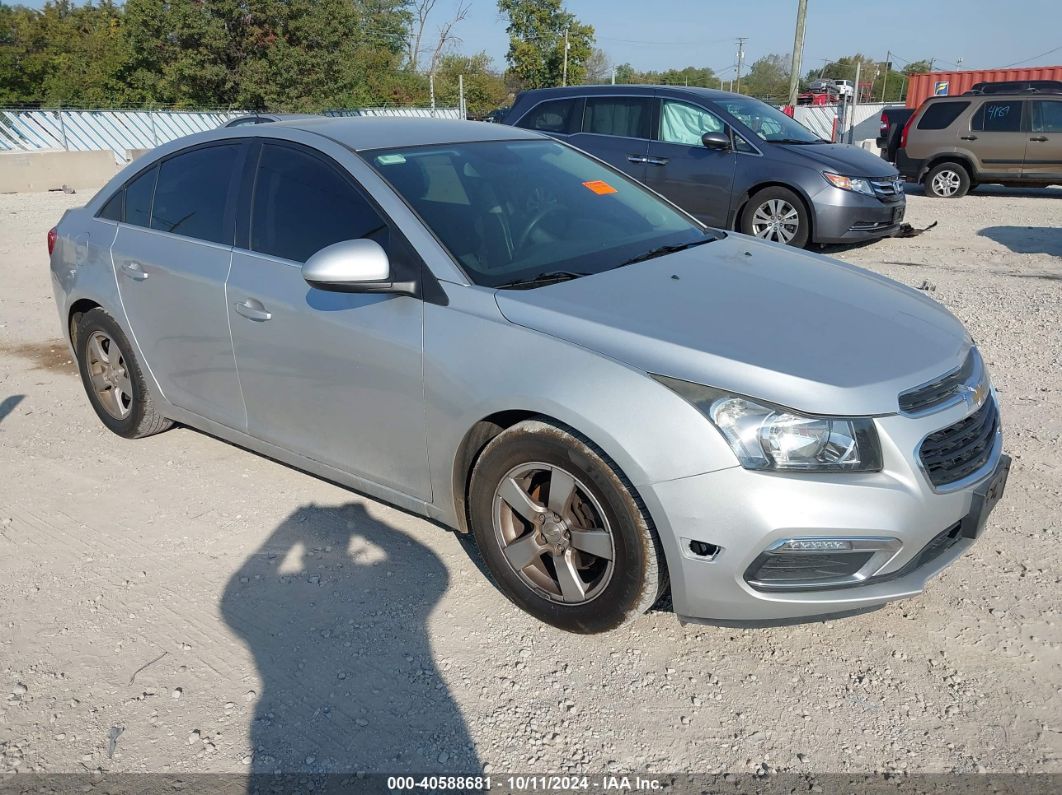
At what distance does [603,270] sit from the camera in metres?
3.36

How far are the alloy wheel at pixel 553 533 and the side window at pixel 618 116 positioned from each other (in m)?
7.94

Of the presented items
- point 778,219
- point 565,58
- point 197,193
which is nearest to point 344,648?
point 197,193

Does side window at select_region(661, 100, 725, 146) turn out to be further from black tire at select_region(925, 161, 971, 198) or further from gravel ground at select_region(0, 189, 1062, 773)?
black tire at select_region(925, 161, 971, 198)

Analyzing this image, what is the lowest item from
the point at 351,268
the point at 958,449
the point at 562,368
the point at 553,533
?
the point at 553,533

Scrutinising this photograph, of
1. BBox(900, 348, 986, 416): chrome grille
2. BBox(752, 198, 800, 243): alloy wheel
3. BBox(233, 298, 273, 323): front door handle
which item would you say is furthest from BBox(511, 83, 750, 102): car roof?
BBox(900, 348, 986, 416): chrome grille

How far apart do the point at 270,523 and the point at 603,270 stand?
6.26 feet

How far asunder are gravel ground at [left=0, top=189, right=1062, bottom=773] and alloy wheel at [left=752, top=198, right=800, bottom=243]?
554 cm

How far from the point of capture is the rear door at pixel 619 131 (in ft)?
33.2

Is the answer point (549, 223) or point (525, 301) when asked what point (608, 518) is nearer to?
point (525, 301)

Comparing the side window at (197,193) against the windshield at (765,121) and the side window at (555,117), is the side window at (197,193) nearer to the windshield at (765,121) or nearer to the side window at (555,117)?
the side window at (555,117)

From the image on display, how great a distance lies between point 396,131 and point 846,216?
6.74m

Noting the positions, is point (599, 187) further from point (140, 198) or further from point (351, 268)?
point (140, 198)

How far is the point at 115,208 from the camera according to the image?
185 inches

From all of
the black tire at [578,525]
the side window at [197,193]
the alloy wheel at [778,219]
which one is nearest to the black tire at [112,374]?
the side window at [197,193]
